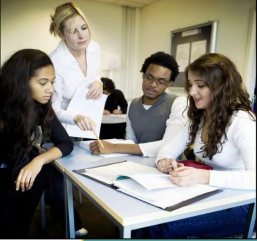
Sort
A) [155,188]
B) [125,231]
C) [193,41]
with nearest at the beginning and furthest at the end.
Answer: [125,231] < [155,188] < [193,41]

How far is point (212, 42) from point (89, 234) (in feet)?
6.90

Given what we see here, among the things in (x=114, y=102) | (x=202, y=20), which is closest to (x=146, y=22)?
(x=202, y=20)

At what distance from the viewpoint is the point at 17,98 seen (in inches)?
38.0

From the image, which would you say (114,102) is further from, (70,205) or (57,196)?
(70,205)

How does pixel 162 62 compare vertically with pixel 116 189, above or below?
above

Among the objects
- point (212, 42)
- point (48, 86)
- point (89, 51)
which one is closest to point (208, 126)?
point (48, 86)

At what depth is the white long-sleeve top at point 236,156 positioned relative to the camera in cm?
71

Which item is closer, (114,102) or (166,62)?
(166,62)

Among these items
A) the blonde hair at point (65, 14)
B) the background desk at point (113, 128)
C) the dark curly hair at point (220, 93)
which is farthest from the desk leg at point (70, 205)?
the background desk at point (113, 128)

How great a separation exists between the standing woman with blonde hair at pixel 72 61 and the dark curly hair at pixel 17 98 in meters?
0.21

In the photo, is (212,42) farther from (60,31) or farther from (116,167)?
(116,167)

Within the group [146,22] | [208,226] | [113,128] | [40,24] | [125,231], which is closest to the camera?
[125,231]

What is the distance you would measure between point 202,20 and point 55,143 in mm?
2066

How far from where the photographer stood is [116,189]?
2.22 feet
